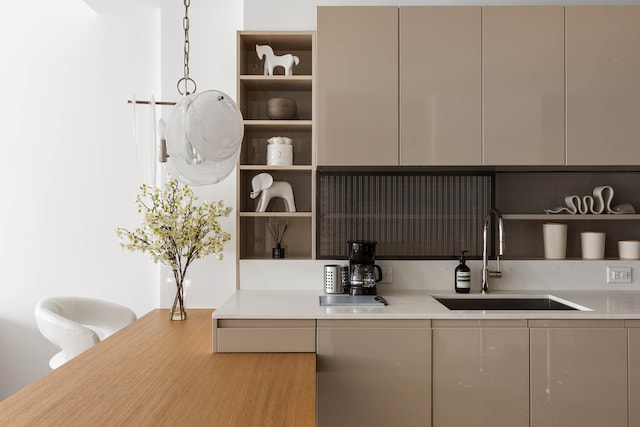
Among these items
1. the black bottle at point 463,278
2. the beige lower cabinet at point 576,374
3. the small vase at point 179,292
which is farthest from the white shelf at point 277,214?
the beige lower cabinet at point 576,374

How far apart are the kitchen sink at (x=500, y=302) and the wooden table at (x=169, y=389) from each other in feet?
3.17

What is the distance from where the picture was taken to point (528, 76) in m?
2.46

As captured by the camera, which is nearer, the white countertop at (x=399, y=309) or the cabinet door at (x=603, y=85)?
the white countertop at (x=399, y=309)

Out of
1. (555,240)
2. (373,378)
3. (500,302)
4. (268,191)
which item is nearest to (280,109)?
(268,191)

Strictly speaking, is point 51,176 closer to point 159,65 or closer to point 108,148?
point 108,148

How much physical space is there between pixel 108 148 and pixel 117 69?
1.62 feet

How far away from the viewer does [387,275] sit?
2.72m

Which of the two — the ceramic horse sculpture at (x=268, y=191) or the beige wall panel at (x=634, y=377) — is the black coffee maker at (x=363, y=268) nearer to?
the ceramic horse sculpture at (x=268, y=191)

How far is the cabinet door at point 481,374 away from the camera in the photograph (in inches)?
82.2

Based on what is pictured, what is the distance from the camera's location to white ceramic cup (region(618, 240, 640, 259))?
269 centimetres

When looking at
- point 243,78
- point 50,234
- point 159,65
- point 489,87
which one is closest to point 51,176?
point 50,234

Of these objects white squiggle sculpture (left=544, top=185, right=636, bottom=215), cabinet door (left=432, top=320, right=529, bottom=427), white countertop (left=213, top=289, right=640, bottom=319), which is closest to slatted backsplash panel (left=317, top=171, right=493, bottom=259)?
white countertop (left=213, top=289, right=640, bottom=319)

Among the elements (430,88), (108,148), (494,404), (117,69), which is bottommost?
(494,404)

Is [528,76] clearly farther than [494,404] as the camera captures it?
Yes
